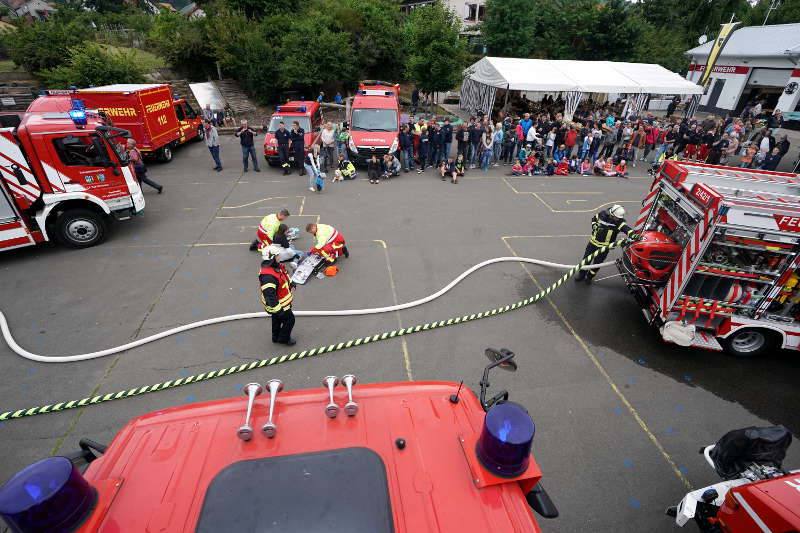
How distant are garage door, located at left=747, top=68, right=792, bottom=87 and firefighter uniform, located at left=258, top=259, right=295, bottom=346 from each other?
40458mm

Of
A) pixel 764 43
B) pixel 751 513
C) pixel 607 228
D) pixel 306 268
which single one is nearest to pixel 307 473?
pixel 751 513

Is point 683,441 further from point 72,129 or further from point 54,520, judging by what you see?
point 72,129

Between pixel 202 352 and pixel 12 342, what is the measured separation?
10.2 feet

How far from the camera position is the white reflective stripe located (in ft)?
9.61

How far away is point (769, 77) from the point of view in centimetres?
2980

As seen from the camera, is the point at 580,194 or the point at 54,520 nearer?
the point at 54,520

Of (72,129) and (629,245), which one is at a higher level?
(72,129)

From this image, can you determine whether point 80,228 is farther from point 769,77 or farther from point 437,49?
point 769,77

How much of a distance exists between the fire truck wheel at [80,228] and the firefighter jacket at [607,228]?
11.7 meters

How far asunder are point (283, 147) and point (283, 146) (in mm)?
39

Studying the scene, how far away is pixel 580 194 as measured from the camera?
14289mm

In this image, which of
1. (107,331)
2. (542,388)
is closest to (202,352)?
(107,331)

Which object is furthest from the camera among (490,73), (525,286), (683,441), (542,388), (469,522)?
(490,73)

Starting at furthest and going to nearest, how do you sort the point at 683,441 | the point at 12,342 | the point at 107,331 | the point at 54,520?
the point at 107,331 < the point at 12,342 < the point at 683,441 < the point at 54,520
